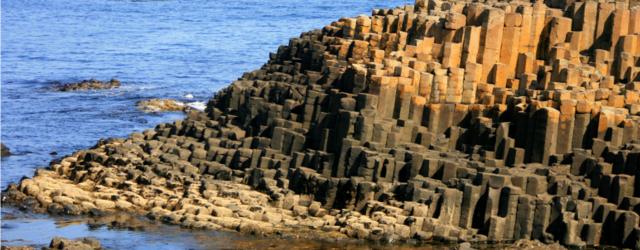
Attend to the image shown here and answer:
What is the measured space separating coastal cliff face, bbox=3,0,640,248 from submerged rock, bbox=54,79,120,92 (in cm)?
2202

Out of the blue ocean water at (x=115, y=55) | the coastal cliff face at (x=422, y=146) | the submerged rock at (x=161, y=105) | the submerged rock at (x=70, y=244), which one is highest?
the coastal cliff face at (x=422, y=146)

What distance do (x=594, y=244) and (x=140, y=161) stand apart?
12.8 meters

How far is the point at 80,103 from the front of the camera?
59719mm

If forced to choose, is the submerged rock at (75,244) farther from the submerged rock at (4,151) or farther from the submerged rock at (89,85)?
the submerged rock at (89,85)

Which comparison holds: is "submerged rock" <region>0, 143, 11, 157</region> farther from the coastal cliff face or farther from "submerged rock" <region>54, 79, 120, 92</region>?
"submerged rock" <region>54, 79, 120, 92</region>

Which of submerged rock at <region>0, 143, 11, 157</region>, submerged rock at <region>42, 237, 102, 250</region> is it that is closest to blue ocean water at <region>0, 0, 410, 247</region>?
submerged rock at <region>0, 143, 11, 157</region>

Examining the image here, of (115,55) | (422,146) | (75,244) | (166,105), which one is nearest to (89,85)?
(166,105)

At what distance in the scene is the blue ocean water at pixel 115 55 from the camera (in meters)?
52.4

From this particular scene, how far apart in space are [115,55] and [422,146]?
4757cm

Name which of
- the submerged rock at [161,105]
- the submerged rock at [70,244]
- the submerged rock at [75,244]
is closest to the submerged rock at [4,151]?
the submerged rock at [161,105]

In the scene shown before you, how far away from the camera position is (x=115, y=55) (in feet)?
268

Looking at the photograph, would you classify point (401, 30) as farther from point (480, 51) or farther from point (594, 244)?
point (594, 244)

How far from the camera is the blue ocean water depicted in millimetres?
52438

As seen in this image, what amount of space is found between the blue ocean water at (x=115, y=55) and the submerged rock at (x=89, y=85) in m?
0.64
